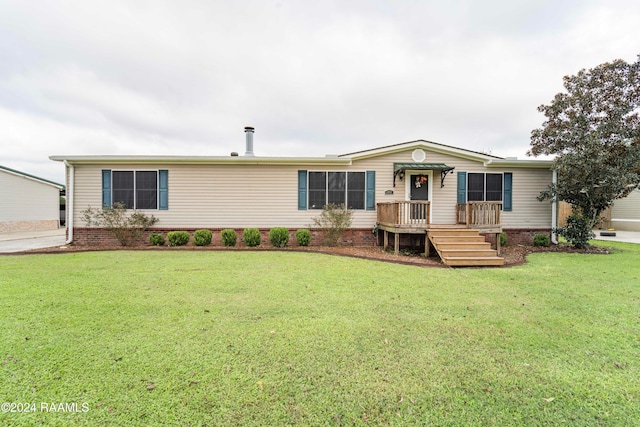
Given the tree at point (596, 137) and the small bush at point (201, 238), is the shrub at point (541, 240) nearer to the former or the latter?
the tree at point (596, 137)

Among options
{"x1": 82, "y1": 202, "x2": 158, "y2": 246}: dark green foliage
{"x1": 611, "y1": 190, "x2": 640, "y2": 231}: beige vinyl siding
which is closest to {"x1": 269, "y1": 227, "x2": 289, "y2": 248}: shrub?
A: {"x1": 82, "y1": 202, "x2": 158, "y2": 246}: dark green foliage

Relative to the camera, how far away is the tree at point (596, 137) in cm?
856

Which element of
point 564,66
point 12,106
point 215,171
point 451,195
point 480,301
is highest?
point 564,66

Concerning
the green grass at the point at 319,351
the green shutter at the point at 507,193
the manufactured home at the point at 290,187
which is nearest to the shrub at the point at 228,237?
the manufactured home at the point at 290,187

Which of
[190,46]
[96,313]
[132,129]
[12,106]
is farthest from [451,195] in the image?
[12,106]

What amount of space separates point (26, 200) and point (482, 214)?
24.3 meters

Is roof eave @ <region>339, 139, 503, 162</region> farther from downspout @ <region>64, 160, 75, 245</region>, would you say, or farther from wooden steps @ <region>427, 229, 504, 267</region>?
downspout @ <region>64, 160, 75, 245</region>

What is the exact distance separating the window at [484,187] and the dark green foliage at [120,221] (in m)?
11.7

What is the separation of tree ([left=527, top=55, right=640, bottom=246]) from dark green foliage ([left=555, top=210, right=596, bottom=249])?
9cm

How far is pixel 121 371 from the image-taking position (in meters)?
2.23

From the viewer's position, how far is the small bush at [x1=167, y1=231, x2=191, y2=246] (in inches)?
370

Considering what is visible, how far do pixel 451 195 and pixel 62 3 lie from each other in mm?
14404

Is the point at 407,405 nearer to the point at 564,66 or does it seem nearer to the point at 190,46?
the point at 190,46

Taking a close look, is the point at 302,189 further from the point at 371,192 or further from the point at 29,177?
the point at 29,177
